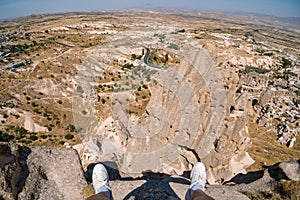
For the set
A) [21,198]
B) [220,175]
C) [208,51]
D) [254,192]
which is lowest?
[220,175]

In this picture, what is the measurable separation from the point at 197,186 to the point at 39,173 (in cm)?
505

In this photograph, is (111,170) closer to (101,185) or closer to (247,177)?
(101,185)

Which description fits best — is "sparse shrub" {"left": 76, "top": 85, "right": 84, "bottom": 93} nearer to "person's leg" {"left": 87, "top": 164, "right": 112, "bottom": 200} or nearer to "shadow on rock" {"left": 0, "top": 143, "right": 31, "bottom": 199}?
"shadow on rock" {"left": 0, "top": 143, "right": 31, "bottom": 199}

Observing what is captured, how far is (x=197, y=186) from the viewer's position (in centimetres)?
624

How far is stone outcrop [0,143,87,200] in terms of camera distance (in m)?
6.96

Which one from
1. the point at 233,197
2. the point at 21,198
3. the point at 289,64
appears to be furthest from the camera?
the point at 289,64

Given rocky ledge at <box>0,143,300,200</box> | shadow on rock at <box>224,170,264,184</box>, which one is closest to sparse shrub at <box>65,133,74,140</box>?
rocky ledge at <box>0,143,300,200</box>

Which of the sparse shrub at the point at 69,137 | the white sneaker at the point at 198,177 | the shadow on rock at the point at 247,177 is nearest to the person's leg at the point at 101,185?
the white sneaker at the point at 198,177

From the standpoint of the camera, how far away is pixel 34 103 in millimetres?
25734

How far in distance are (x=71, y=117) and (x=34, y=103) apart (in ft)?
14.7

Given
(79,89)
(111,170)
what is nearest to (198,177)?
(111,170)

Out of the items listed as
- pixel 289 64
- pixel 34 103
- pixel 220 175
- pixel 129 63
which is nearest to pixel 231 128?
pixel 220 175

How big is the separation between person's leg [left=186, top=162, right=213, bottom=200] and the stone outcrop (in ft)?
12.1

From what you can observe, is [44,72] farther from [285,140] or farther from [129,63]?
[285,140]
